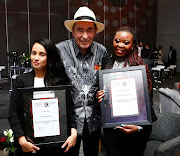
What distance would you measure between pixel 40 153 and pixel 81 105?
435 millimetres

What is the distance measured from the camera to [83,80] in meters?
1.54

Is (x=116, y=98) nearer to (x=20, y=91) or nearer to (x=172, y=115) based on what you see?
(x=20, y=91)

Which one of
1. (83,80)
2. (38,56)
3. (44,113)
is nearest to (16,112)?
(44,113)

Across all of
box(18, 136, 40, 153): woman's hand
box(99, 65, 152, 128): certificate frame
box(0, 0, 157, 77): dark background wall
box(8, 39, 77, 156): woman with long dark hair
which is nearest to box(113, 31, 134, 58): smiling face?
box(99, 65, 152, 128): certificate frame

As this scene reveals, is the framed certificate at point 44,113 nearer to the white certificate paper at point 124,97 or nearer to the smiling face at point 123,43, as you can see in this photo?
the white certificate paper at point 124,97

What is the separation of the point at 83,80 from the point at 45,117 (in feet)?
1.50

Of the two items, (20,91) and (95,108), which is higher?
(20,91)

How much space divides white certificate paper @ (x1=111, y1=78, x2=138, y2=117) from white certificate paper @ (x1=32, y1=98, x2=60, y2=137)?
38cm

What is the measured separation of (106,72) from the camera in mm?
1354

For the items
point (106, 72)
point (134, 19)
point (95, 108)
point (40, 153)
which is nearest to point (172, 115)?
point (95, 108)

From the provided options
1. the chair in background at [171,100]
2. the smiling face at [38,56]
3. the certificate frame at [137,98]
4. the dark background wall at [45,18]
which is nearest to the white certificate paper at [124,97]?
the certificate frame at [137,98]

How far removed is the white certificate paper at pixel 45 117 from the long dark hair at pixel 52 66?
0.58 feet

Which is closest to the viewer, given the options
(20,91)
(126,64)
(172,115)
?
(20,91)

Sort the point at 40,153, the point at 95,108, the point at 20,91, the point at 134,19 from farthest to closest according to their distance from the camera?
the point at 134,19 → the point at 95,108 → the point at 40,153 → the point at 20,91
